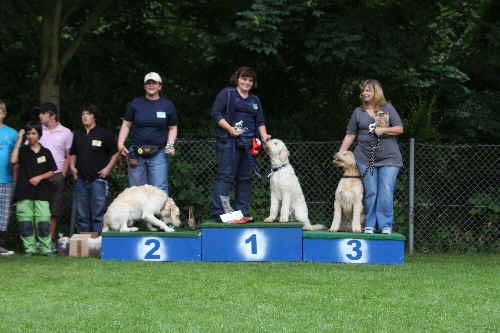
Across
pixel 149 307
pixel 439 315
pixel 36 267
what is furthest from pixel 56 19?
pixel 439 315

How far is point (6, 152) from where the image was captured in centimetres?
809

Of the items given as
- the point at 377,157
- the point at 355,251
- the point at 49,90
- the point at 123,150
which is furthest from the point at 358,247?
the point at 49,90

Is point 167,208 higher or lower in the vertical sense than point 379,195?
lower

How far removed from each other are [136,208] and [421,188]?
143 inches

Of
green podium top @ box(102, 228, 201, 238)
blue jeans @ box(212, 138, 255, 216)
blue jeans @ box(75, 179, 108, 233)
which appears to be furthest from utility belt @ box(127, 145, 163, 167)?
green podium top @ box(102, 228, 201, 238)

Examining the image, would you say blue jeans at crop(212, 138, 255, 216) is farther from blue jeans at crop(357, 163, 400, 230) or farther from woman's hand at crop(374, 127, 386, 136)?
woman's hand at crop(374, 127, 386, 136)

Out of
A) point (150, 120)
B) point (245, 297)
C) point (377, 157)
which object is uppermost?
point (150, 120)

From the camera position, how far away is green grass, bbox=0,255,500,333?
482cm

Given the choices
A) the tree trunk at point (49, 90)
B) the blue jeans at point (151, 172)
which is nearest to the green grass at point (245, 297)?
the blue jeans at point (151, 172)

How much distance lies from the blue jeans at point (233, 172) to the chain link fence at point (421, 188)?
1458mm

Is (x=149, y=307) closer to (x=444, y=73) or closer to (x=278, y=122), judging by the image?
(x=278, y=122)

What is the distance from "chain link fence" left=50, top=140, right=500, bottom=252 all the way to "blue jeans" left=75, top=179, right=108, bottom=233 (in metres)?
1.17

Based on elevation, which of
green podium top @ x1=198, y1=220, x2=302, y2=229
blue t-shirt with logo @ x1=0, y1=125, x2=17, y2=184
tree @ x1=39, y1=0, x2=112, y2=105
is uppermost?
tree @ x1=39, y1=0, x2=112, y2=105

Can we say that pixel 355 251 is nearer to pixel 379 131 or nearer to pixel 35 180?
pixel 379 131
